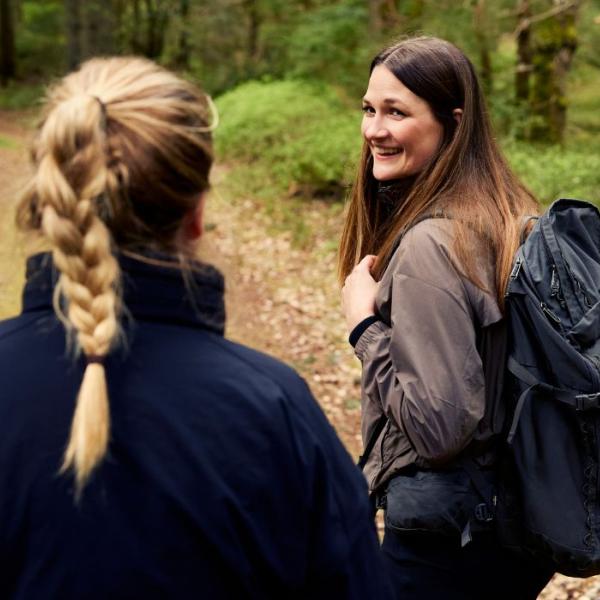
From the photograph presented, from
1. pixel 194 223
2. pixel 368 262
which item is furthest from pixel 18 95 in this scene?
pixel 194 223

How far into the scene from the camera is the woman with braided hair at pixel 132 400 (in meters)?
1.38

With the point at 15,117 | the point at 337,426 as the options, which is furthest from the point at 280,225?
the point at 15,117

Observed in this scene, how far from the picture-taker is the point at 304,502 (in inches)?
59.5

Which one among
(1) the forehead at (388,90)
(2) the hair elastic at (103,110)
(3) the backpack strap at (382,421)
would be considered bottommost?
(3) the backpack strap at (382,421)

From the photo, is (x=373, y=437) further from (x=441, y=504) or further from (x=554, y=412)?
(x=554, y=412)

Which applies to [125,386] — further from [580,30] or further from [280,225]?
[580,30]

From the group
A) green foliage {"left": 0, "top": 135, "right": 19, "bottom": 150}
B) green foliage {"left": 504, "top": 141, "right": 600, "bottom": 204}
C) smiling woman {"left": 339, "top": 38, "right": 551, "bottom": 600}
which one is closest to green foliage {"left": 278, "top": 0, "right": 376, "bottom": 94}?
green foliage {"left": 0, "top": 135, "right": 19, "bottom": 150}

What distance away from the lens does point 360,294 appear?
254cm

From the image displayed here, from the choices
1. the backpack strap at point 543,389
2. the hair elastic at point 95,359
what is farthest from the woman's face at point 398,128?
the hair elastic at point 95,359

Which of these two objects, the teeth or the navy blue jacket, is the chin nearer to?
the teeth

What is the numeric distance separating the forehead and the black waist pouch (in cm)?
111

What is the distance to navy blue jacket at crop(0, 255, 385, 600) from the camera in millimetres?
1377

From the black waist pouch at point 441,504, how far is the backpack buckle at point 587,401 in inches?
12.7

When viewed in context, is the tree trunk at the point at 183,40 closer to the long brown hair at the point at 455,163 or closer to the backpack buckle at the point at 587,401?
the long brown hair at the point at 455,163
